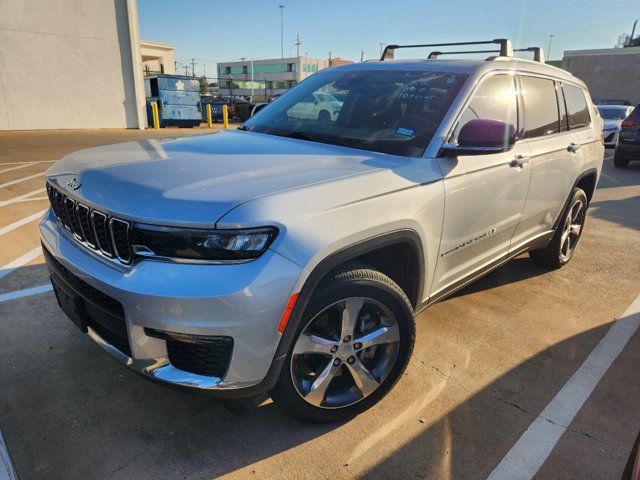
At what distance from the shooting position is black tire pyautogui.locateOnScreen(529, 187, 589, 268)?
14.1ft

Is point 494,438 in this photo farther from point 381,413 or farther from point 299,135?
point 299,135

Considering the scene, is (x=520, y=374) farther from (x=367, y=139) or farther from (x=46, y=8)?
(x=46, y=8)

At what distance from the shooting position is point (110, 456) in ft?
7.08

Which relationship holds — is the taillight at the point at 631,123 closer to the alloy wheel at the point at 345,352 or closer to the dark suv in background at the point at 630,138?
the dark suv in background at the point at 630,138

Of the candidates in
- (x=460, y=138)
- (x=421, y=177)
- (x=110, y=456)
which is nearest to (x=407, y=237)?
(x=421, y=177)

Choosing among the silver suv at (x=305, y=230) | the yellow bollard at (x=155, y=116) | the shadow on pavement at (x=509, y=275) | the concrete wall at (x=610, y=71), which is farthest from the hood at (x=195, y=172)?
the concrete wall at (x=610, y=71)

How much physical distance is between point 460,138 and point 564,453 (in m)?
1.68

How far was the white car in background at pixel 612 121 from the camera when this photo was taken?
47.1ft

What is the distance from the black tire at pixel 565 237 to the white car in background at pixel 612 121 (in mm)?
11150

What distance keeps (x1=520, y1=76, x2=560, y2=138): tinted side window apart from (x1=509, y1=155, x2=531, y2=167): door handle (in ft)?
0.77

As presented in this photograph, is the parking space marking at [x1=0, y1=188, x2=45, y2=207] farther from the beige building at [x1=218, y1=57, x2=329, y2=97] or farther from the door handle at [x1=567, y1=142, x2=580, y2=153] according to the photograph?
the beige building at [x1=218, y1=57, x2=329, y2=97]

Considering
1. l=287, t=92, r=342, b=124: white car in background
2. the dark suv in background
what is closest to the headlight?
l=287, t=92, r=342, b=124: white car in background

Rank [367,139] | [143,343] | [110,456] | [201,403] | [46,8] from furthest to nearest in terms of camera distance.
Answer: [46,8]
[367,139]
[201,403]
[110,456]
[143,343]

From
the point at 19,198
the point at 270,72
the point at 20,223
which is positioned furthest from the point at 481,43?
the point at 270,72
